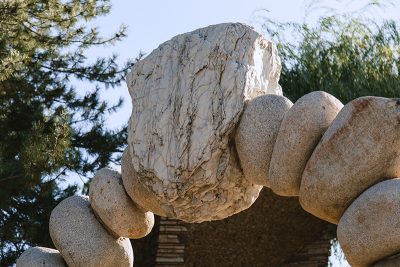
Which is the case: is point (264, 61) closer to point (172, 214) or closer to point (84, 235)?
point (172, 214)

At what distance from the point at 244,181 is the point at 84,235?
29.8 inches

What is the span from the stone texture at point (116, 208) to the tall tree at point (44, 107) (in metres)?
2.59

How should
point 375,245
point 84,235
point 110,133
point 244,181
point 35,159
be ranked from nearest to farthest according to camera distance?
point 375,245, point 244,181, point 84,235, point 35,159, point 110,133

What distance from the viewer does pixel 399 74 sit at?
775 centimetres

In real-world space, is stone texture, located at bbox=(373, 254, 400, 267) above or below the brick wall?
above

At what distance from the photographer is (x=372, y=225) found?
132 inches

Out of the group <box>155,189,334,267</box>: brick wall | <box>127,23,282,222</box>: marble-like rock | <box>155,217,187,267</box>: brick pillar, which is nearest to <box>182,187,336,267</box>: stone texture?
<box>155,189,334,267</box>: brick wall

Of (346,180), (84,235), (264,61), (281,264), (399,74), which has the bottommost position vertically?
(281,264)

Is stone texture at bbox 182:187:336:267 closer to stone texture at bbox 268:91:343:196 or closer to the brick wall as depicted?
the brick wall

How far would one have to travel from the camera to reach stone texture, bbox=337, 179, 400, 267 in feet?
10.9

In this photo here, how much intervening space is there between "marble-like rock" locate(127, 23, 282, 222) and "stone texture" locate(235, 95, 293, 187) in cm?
6

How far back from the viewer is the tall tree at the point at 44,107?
23.2 feet

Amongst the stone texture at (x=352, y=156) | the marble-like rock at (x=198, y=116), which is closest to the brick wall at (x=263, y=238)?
the marble-like rock at (x=198, y=116)

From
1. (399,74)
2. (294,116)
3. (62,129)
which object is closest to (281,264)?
(399,74)
